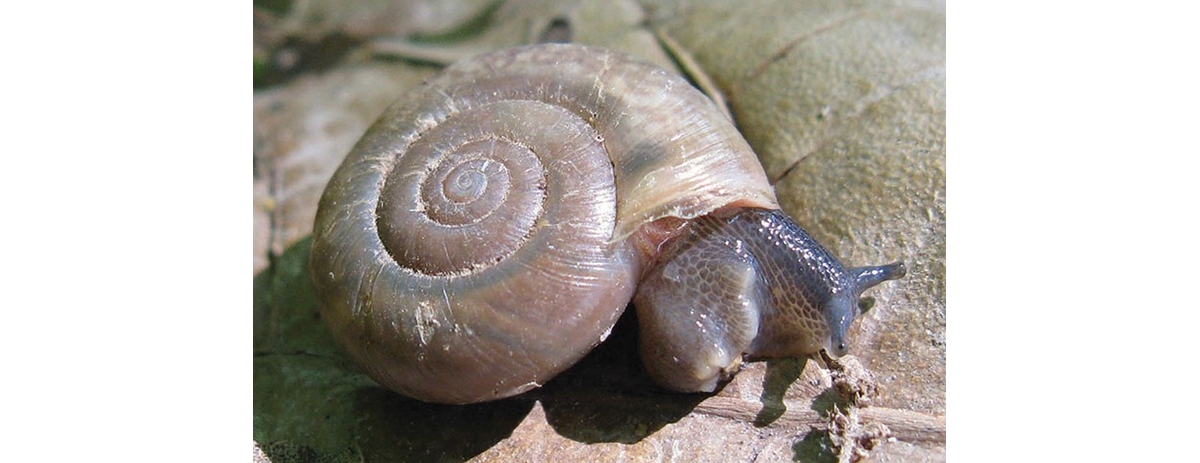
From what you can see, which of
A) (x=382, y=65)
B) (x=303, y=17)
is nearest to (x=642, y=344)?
(x=382, y=65)

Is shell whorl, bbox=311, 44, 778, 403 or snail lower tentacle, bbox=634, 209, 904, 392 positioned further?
snail lower tentacle, bbox=634, 209, 904, 392

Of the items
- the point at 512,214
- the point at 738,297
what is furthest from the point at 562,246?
the point at 738,297

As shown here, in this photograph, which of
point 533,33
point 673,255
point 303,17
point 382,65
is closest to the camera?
point 673,255

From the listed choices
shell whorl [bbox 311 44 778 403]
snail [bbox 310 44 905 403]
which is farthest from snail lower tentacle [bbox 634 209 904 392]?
shell whorl [bbox 311 44 778 403]

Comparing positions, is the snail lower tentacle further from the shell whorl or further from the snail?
the shell whorl

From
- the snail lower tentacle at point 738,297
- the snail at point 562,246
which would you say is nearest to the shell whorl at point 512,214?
the snail at point 562,246

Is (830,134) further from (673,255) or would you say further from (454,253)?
(454,253)

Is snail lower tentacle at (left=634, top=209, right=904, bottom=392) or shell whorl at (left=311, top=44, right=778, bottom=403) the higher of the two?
shell whorl at (left=311, top=44, right=778, bottom=403)
